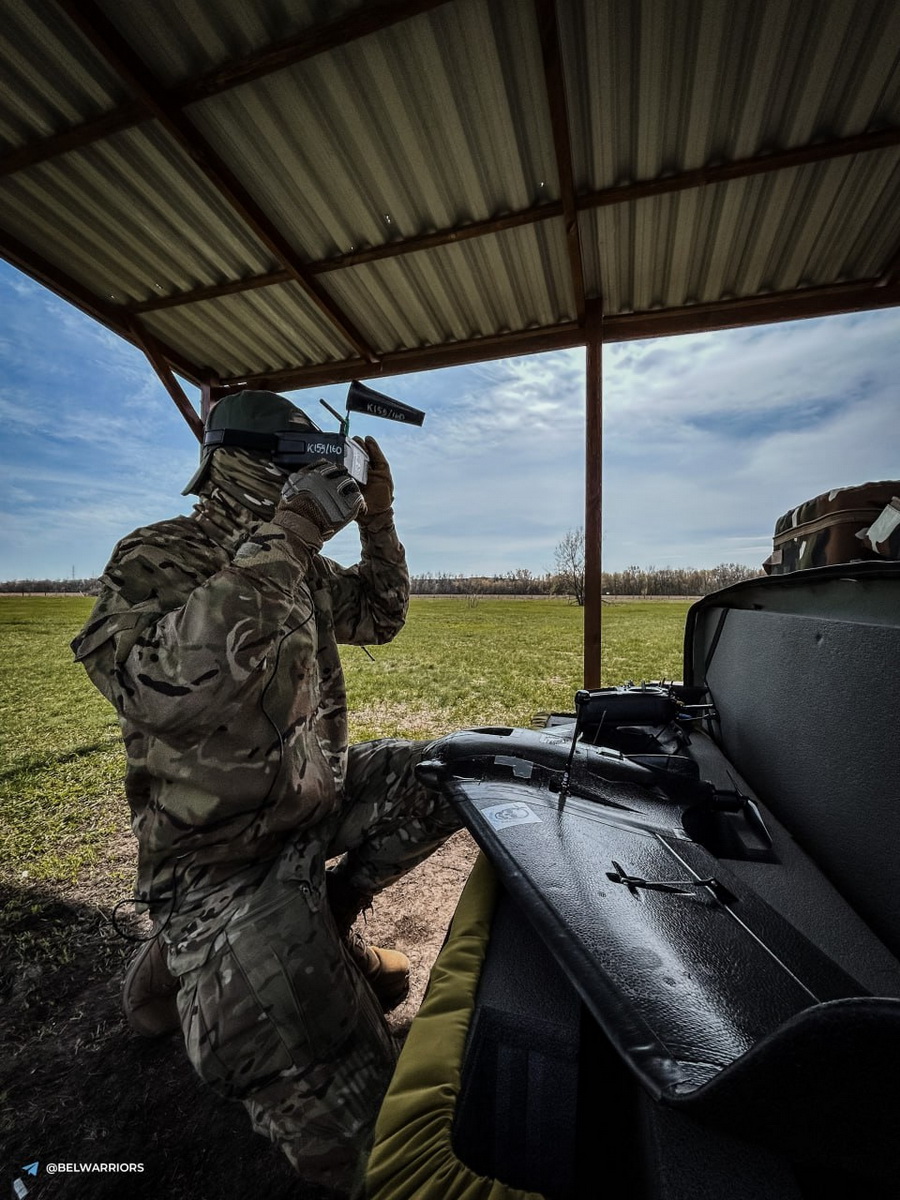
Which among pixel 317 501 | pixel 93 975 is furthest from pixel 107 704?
pixel 317 501

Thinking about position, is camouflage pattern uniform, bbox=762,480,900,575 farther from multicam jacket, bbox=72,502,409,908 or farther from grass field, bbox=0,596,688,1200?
grass field, bbox=0,596,688,1200

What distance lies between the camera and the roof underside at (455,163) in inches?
72.7

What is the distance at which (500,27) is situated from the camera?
1.84 m

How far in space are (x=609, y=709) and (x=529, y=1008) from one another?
4.07ft

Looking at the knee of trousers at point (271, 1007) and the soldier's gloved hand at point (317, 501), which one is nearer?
the knee of trousers at point (271, 1007)

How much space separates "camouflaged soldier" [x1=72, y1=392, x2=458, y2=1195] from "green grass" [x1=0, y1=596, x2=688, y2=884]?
340 mm

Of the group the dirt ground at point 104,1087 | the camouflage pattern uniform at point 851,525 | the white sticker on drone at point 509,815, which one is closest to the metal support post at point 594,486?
the camouflage pattern uniform at point 851,525

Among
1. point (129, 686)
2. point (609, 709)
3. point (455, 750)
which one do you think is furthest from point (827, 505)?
point (129, 686)

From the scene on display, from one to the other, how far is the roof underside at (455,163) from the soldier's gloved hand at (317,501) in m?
1.70

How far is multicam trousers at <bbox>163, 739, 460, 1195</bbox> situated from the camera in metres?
1.17

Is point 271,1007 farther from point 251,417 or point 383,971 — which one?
point 251,417

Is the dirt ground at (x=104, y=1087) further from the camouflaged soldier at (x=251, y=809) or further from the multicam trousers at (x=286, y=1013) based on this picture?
the multicam trousers at (x=286, y=1013)

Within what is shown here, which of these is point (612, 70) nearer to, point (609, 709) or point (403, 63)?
point (403, 63)

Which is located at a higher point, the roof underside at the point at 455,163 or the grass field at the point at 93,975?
the roof underside at the point at 455,163
